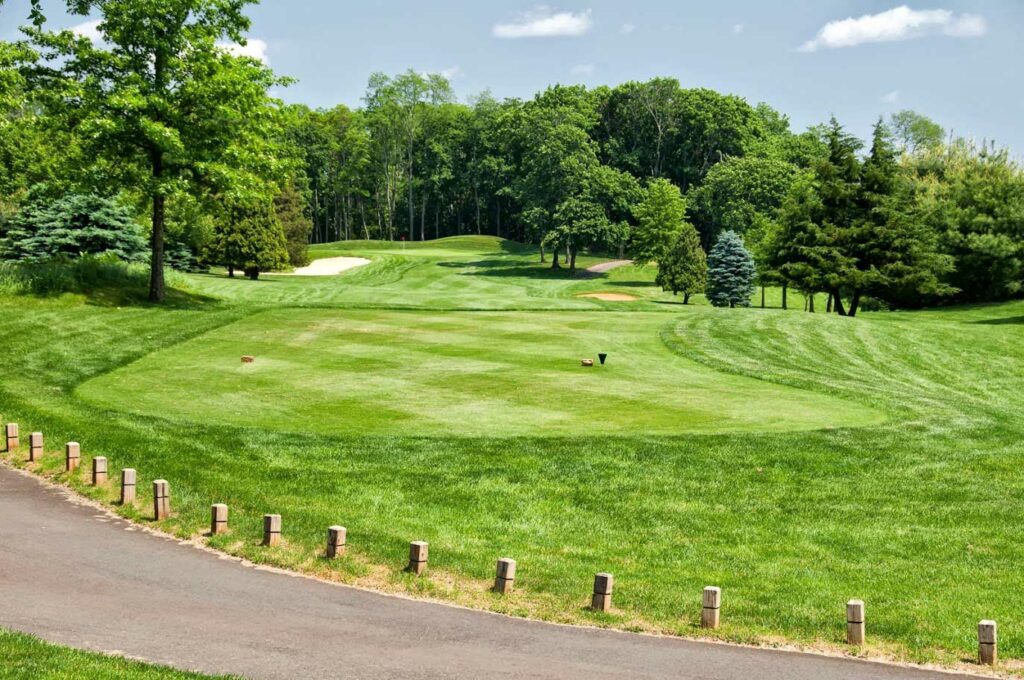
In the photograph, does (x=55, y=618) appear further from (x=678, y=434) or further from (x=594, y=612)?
(x=678, y=434)

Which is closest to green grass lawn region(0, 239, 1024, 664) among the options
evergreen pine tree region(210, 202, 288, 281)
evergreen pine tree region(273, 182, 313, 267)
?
evergreen pine tree region(210, 202, 288, 281)

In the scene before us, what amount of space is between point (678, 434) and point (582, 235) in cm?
7460

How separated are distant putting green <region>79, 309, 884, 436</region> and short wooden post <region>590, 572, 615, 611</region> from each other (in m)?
9.29

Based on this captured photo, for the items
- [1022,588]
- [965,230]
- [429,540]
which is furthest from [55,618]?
[965,230]

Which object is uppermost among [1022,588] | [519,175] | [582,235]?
[519,175]

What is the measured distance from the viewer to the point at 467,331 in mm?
37906

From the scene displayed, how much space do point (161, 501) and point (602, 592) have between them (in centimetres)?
783

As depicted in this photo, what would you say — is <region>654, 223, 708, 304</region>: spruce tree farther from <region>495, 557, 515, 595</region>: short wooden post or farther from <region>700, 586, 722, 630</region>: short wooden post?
<region>700, 586, 722, 630</region>: short wooden post

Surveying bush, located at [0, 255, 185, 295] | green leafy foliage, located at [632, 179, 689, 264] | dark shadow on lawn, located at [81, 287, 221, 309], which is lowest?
dark shadow on lawn, located at [81, 287, 221, 309]

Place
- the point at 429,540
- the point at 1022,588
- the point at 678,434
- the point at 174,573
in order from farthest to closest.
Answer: the point at 678,434
the point at 429,540
the point at 1022,588
the point at 174,573

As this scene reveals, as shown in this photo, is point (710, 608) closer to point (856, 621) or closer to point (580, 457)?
point (856, 621)

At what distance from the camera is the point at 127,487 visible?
17859 mm

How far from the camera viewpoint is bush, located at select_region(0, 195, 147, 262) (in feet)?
191

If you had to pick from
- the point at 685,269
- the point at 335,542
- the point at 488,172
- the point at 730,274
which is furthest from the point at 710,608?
the point at 488,172
